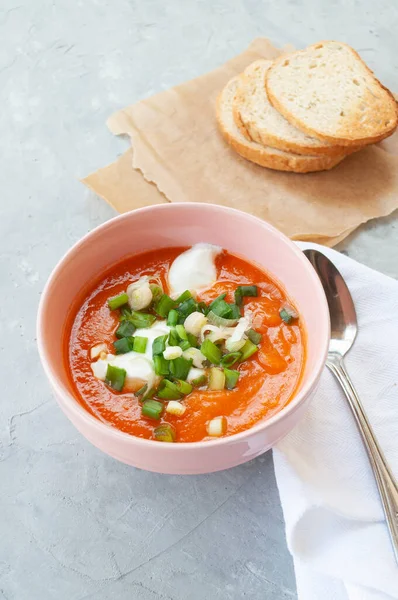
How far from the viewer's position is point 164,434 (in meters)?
1.54

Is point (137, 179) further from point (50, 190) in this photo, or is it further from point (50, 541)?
point (50, 541)

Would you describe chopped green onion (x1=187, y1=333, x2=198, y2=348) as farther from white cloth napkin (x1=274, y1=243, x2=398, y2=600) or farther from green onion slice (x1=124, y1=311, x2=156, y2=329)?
white cloth napkin (x1=274, y1=243, x2=398, y2=600)

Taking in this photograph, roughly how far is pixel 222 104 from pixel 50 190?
84 cm

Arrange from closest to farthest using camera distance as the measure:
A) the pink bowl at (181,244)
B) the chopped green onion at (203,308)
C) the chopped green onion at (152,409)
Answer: the pink bowl at (181,244), the chopped green onion at (152,409), the chopped green onion at (203,308)

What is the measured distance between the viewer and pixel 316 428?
1.80 m

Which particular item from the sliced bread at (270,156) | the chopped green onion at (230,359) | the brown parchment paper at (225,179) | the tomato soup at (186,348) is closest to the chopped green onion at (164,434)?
the tomato soup at (186,348)

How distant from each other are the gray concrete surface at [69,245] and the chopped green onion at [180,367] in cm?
35

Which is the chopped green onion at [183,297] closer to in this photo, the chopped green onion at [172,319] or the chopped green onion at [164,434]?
the chopped green onion at [172,319]

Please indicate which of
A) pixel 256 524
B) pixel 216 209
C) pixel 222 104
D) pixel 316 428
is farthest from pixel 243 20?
pixel 256 524

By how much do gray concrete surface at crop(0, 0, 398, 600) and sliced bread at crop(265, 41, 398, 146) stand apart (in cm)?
32

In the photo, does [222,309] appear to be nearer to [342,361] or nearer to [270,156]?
[342,361]

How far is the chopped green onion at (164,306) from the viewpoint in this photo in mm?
1759

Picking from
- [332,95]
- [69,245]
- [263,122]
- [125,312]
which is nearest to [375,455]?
[125,312]

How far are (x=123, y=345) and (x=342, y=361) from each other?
64 cm
